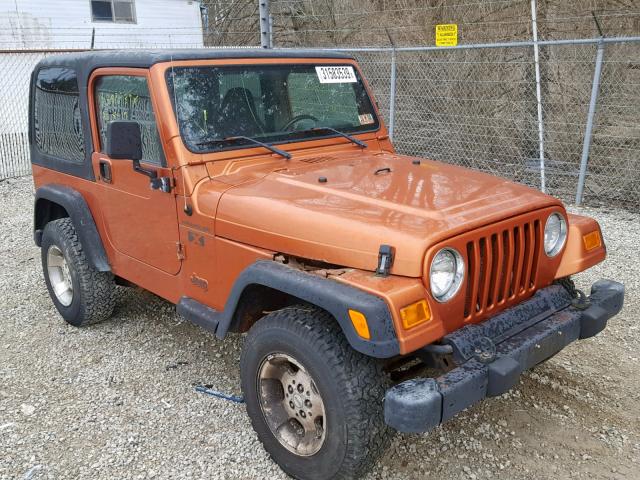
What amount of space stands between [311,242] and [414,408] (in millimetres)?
873

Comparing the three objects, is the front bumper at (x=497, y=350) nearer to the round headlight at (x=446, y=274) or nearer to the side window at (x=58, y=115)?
the round headlight at (x=446, y=274)

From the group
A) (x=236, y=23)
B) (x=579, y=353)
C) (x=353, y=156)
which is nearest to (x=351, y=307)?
(x=353, y=156)

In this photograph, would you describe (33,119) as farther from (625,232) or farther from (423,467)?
(625,232)

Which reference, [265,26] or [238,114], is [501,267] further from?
[265,26]

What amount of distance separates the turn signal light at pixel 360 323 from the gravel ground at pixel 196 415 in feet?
3.30

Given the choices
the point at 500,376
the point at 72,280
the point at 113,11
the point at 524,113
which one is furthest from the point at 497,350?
the point at 113,11

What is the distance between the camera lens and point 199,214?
3219 millimetres

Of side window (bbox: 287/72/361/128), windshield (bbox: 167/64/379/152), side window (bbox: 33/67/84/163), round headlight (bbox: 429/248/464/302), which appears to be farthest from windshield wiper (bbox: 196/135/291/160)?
round headlight (bbox: 429/248/464/302)

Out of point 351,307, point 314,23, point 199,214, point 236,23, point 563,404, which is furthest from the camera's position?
point 236,23

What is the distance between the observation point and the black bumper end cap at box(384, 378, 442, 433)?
2.30 m

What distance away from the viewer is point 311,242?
9.00 ft

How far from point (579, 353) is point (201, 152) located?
2822mm

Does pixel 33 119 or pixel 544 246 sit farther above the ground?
pixel 33 119

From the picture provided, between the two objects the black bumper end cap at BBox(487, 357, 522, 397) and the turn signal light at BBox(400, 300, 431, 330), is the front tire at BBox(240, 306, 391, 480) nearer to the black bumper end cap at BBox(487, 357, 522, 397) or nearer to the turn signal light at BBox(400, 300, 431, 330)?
the turn signal light at BBox(400, 300, 431, 330)
